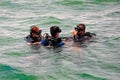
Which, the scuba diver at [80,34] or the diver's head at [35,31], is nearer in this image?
the diver's head at [35,31]

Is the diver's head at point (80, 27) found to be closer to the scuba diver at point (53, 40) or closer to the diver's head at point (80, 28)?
the diver's head at point (80, 28)

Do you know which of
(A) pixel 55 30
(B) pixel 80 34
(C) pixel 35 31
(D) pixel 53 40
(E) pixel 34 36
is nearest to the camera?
(A) pixel 55 30

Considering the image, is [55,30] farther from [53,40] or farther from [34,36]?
[34,36]

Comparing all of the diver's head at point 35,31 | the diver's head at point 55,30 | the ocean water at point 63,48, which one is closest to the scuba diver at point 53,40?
the diver's head at point 55,30

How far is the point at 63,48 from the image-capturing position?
12.3m

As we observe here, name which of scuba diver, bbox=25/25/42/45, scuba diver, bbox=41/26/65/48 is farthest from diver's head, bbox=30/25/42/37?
scuba diver, bbox=41/26/65/48

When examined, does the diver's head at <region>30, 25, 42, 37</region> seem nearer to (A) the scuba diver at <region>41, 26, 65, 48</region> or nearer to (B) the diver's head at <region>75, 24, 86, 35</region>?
(A) the scuba diver at <region>41, 26, 65, 48</region>

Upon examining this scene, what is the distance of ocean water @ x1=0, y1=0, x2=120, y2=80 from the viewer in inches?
403

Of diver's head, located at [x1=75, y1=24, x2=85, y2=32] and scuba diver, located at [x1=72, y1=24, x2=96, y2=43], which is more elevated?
diver's head, located at [x1=75, y1=24, x2=85, y2=32]

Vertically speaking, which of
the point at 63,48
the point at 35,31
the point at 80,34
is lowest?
the point at 63,48

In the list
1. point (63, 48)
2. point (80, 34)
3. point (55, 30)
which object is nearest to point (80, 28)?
point (80, 34)

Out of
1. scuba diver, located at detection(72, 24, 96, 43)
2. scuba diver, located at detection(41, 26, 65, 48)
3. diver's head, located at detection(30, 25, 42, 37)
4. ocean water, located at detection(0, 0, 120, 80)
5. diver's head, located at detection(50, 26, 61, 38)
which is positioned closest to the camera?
ocean water, located at detection(0, 0, 120, 80)

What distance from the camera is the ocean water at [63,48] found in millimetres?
10234

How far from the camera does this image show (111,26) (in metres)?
15.9
